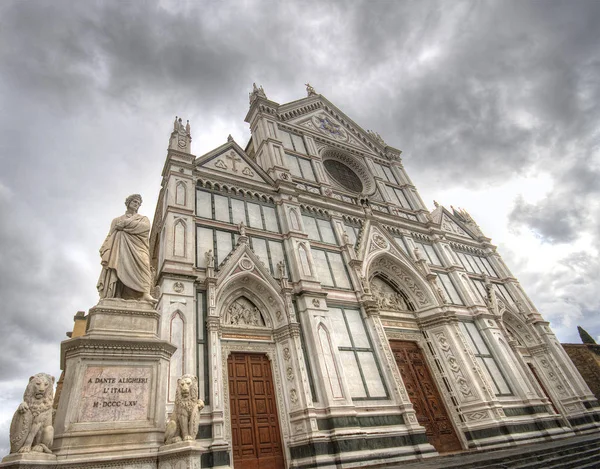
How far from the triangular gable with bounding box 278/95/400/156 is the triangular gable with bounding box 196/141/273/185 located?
5355mm

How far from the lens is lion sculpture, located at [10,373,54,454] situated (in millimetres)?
4484

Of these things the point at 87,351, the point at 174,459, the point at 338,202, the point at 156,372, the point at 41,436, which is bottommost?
the point at 174,459

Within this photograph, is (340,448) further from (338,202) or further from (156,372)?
(338,202)

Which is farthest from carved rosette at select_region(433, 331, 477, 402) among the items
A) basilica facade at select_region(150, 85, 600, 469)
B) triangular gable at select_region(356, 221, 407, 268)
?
triangular gable at select_region(356, 221, 407, 268)

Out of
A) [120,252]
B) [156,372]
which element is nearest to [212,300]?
[120,252]

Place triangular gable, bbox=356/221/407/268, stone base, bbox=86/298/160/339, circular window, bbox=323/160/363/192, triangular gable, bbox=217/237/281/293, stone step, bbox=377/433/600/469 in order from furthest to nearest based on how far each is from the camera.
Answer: circular window, bbox=323/160/363/192 < triangular gable, bbox=356/221/407/268 < triangular gable, bbox=217/237/281/293 < stone step, bbox=377/433/600/469 < stone base, bbox=86/298/160/339

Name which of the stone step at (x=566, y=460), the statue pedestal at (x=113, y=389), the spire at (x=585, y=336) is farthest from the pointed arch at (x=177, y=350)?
the spire at (x=585, y=336)

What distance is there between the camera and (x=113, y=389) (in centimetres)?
544

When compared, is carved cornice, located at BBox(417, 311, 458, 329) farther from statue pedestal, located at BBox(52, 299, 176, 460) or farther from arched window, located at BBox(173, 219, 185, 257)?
statue pedestal, located at BBox(52, 299, 176, 460)

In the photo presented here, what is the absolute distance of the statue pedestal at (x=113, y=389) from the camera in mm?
4910

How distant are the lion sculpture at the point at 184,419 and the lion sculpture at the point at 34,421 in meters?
1.54

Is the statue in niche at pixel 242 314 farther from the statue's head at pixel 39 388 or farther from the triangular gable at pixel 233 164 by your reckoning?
the statue's head at pixel 39 388

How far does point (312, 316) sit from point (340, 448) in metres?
4.06

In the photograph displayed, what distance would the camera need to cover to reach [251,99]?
824 inches
